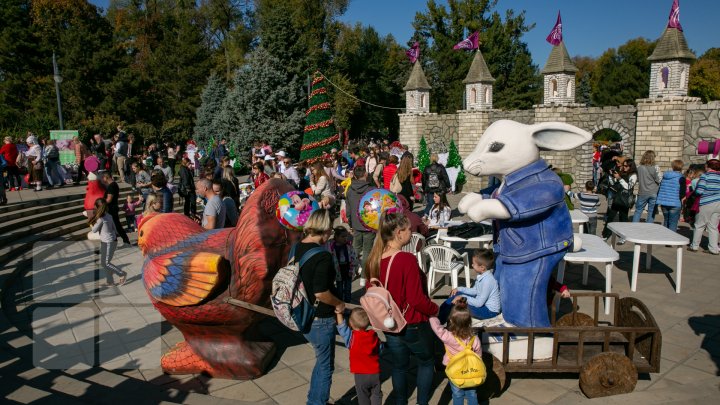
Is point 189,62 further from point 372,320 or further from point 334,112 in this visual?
point 372,320

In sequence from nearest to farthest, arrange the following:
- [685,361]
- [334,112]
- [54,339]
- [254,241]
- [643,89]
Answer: [254,241] → [685,361] → [54,339] → [334,112] → [643,89]

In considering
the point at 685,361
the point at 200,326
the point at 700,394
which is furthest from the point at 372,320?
the point at 685,361

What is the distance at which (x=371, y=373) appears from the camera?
3635 millimetres

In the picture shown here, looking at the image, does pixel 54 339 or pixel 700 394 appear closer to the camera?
pixel 700 394

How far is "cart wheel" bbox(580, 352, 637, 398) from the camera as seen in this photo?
4.09 metres

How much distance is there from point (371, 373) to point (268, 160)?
10.2m

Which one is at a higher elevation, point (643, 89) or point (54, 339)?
point (643, 89)

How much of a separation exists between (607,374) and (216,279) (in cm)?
345

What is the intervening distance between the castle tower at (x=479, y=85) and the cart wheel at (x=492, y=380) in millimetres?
17785

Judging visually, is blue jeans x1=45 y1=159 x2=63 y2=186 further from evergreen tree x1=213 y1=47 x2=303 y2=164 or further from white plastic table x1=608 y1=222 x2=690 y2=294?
white plastic table x1=608 y1=222 x2=690 y2=294

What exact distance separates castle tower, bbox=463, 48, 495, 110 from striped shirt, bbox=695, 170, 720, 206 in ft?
41.2

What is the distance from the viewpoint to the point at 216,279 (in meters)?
4.34

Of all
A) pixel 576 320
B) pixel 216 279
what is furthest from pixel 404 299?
pixel 576 320

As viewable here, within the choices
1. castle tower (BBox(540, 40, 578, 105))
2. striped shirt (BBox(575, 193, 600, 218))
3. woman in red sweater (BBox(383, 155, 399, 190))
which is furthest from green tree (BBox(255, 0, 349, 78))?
striped shirt (BBox(575, 193, 600, 218))
